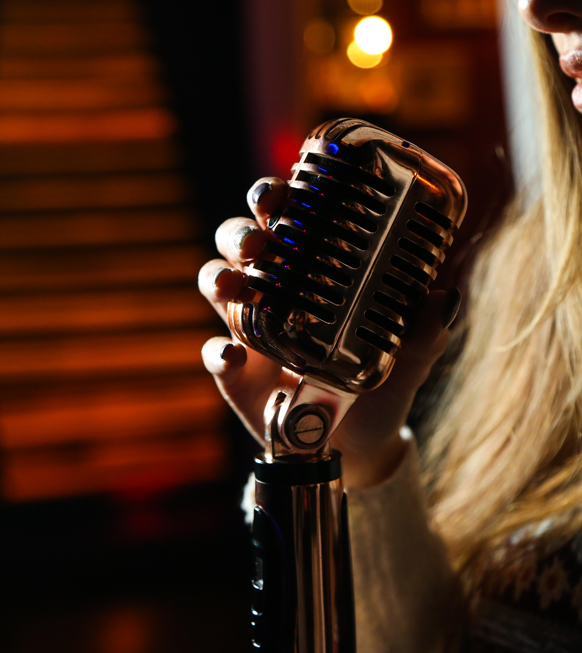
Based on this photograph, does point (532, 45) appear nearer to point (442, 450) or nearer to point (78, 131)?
point (442, 450)

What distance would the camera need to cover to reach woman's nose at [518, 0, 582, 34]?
1.77 feet

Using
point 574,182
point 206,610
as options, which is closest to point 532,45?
point 574,182

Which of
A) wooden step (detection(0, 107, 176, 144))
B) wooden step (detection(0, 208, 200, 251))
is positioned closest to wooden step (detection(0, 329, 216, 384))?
wooden step (detection(0, 208, 200, 251))

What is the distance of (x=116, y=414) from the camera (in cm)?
216

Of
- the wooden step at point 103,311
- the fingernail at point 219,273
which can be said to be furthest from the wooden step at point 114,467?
the fingernail at point 219,273

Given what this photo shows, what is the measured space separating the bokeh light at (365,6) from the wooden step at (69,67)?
3.52 ft

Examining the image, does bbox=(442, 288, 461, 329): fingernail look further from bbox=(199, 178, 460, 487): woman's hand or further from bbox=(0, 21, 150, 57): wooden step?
bbox=(0, 21, 150, 57): wooden step

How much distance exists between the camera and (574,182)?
802mm

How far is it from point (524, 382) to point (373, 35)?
226 centimetres

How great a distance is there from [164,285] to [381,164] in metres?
1.79

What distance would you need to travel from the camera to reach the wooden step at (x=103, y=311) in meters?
2.13

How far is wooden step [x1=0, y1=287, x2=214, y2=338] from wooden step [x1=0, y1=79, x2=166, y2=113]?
0.62 meters

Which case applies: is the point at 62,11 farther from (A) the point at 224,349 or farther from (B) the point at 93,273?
(A) the point at 224,349

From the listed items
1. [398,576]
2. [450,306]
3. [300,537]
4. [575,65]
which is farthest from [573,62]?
[398,576]
